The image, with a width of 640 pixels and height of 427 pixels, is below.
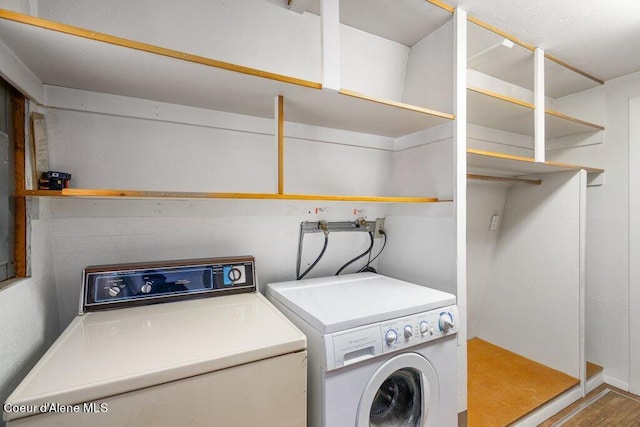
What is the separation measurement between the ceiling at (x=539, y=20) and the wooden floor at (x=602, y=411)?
2.43 meters

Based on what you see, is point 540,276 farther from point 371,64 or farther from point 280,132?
point 280,132

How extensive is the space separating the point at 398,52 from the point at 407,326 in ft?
5.45

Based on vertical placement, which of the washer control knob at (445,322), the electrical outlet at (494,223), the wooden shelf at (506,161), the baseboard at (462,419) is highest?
the wooden shelf at (506,161)

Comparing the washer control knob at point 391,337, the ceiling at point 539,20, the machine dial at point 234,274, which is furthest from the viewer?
the ceiling at point 539,20

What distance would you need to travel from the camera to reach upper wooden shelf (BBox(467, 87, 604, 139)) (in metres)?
1.77

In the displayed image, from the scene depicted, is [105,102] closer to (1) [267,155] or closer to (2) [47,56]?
A: (2) [47,56]

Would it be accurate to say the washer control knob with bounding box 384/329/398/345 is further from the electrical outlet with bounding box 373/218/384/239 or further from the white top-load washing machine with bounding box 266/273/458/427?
the electrical outlet with bounding box 373/218/384/239

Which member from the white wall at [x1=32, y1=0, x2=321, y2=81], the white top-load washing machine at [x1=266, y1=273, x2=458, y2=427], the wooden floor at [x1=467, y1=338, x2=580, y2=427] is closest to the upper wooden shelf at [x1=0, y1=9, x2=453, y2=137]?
the white wall at [x1=32, y1=0, x2=321, y2=81]

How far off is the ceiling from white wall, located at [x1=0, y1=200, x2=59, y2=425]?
164 cm

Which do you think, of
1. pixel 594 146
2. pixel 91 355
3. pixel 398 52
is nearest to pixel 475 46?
pixel 398 52

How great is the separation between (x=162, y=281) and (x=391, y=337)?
1001mm

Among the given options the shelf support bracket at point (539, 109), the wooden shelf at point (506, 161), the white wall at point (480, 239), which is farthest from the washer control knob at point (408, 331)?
the white wall at point (480, 239)

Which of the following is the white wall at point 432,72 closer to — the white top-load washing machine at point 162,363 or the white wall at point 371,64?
the white wall at point 371,64

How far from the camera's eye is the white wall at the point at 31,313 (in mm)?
870
